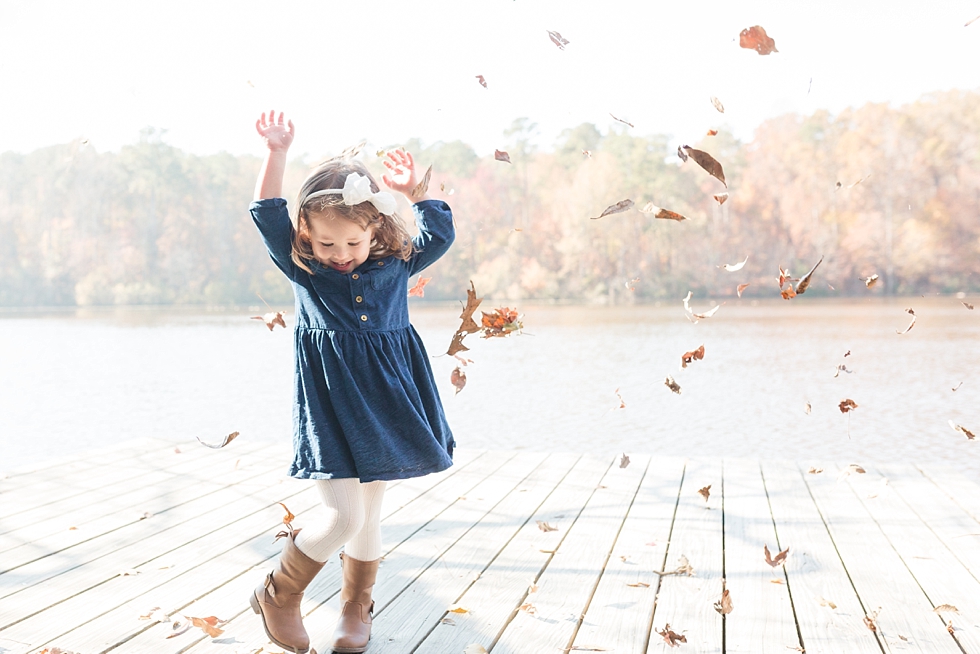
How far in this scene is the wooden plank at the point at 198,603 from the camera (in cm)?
185

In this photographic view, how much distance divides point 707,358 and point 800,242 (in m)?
11.0

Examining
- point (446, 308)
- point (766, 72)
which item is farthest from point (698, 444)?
point (446, 308)

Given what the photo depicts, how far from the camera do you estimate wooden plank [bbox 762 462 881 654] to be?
184cm

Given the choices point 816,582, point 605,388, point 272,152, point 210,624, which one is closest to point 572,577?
point 816,582

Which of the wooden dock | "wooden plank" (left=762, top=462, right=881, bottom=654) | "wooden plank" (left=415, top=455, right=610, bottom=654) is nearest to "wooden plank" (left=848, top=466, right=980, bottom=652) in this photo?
the wooden dock

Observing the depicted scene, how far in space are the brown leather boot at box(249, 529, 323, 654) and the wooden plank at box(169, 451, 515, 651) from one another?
0.11 m

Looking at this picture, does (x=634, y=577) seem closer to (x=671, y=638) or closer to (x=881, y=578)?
(x=671, y=638)

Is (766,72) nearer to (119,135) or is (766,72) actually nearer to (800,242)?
(800,242)

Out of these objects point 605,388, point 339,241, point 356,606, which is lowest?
point 605,388

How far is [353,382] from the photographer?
5.60ft

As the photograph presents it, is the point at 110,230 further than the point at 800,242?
Yes

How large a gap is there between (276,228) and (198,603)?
93cm

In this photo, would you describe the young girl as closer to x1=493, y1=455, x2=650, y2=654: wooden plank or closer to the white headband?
the white headband

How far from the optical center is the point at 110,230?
23.8 metres
